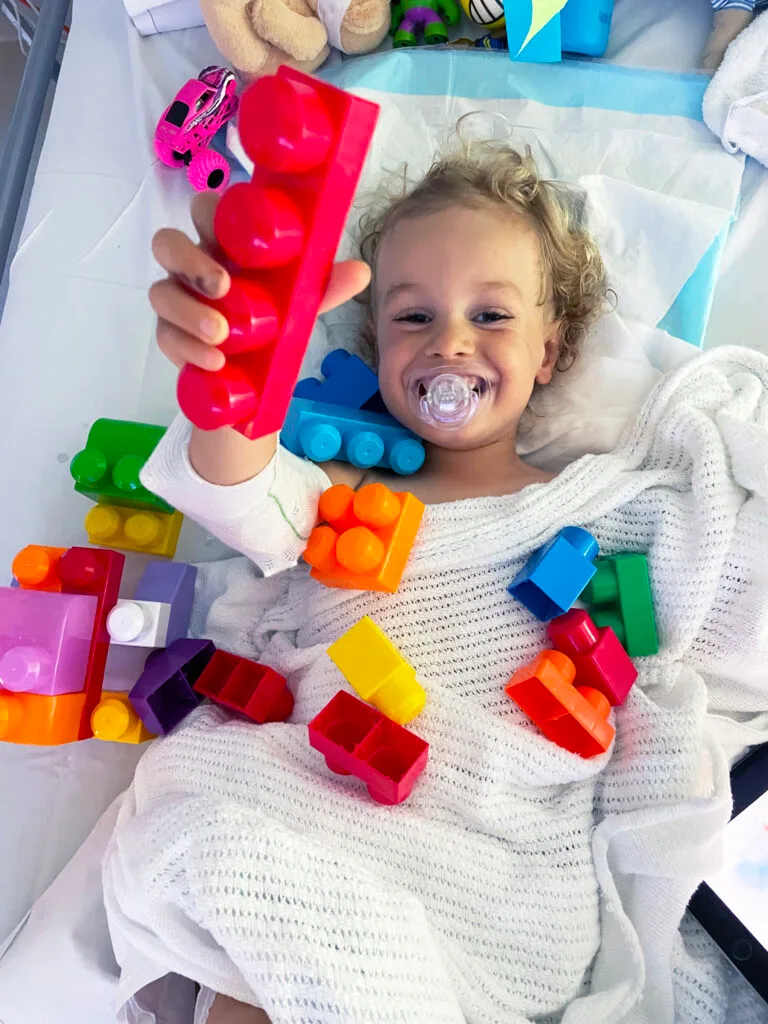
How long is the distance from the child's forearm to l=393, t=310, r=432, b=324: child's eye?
0.85ft

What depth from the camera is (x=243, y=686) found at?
0.92 metres

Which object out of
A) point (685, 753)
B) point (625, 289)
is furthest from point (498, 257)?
point (685, 753)

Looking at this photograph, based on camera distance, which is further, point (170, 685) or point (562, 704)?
point (170, 685)

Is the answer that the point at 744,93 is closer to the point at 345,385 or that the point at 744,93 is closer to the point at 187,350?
the point at 345,385

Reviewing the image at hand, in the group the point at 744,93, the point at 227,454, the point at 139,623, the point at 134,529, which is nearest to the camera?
the point at 227,454

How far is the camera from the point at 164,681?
0.90 metres

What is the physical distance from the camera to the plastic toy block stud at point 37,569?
36.1 inches

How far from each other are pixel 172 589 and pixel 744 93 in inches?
38.4

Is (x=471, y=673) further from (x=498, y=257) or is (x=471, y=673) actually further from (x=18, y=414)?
(x=18, y=414)

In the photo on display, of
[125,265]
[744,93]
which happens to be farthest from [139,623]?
[744,93]

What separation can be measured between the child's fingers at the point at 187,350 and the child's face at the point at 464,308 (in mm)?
389

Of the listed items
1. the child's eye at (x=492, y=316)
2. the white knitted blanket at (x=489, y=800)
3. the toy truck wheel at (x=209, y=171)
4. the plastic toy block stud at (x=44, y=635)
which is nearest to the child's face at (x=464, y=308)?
the child's eye at (x=492, y=316)

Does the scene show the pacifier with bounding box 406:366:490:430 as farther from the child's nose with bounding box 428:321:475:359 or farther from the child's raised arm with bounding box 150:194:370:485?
the child's raised arm with bounding box 150:194:370:485

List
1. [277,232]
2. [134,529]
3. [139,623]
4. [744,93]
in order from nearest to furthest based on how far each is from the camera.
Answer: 1. [277,232]
2. [139,623]
3. [134,529]
4. [744,93]
